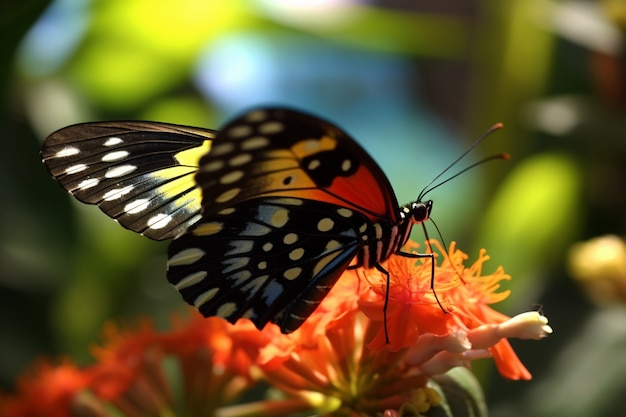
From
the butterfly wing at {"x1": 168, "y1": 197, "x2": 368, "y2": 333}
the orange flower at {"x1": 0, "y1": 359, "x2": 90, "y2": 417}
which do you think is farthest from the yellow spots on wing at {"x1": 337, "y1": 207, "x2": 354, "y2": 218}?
the orange flower at {"x1": 0, "y1": 359, "x2": 90, "y2": 417}

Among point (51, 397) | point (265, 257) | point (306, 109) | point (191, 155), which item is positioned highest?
point (306, 109)

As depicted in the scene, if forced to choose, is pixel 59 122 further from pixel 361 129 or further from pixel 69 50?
pixel 361 129

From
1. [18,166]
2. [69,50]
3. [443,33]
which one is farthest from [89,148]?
[443,33]

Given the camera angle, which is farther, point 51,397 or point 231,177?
point 51,397

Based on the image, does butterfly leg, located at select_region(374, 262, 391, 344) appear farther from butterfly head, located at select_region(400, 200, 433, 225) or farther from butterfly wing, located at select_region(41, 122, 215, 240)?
butterfly wing, located at select_region(41, 122, 215, 240)

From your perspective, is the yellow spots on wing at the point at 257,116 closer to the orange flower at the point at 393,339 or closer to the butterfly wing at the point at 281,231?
the butterfly wing at the point at 281,231

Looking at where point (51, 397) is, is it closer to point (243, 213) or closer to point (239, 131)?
point (243, 213)

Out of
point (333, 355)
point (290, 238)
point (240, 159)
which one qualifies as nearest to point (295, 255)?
point (290, 238)
